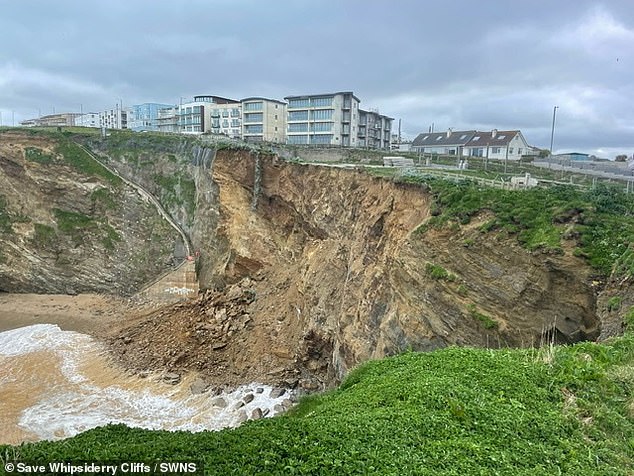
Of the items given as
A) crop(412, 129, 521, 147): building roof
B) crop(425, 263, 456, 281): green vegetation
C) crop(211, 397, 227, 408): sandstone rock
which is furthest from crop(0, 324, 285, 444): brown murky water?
crop(412, 129, 521, 147): building roof

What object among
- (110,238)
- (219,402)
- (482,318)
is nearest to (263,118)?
(110,238)

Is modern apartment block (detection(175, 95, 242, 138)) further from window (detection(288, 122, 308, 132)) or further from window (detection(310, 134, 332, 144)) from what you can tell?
window (detection(310, 134, 332, 144))

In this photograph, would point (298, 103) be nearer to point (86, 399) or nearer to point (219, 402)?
point (219, 402)

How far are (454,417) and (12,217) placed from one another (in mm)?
41252

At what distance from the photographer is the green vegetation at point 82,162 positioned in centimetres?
3966

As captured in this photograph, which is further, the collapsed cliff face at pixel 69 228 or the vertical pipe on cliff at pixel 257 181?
the collapsed cliff face at pixel 69 228

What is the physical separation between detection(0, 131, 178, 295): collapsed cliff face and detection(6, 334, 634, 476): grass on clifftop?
31.3 m

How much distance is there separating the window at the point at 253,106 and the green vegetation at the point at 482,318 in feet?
191

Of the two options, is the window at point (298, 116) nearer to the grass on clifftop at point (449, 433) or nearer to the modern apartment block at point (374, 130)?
the modern apartment block at point (374, 130)

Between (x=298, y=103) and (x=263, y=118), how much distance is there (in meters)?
6.17

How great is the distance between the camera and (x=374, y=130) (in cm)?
7012

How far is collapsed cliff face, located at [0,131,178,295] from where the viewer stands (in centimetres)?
3641

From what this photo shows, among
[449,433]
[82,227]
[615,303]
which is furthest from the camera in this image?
[82,227]

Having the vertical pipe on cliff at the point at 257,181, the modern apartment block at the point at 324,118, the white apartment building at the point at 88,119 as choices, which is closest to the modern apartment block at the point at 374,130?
the modern apartment block at the point at 324,118
